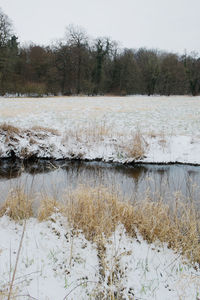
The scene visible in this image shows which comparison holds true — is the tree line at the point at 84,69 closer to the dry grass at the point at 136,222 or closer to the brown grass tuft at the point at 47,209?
the brown grass tuft at the point at 47,209

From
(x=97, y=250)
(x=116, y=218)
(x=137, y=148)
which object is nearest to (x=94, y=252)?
(x=97, y=250)

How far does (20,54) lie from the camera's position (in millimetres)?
28656

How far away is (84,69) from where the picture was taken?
1176 inches

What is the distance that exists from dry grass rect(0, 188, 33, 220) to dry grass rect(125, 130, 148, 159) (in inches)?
174

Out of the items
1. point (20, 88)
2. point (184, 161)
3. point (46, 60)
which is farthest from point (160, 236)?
point (46, 60)

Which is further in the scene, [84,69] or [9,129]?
[84,69]

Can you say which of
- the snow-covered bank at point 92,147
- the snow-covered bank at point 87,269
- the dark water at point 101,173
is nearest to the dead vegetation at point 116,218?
the snow-covered bank at point 87,269

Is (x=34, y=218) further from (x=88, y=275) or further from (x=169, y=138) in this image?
(x=169, y=138)

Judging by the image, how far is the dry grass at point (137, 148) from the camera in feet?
22.1

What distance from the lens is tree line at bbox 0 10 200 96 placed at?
80.8 ft

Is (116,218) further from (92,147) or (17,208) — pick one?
(92,147)

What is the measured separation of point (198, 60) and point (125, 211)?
134 feet

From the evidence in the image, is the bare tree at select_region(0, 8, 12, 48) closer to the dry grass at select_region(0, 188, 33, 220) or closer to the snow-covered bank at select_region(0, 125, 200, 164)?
the snow-covered bank at select_region(0, 125, 200, 164)

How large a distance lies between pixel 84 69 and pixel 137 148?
26828mm
